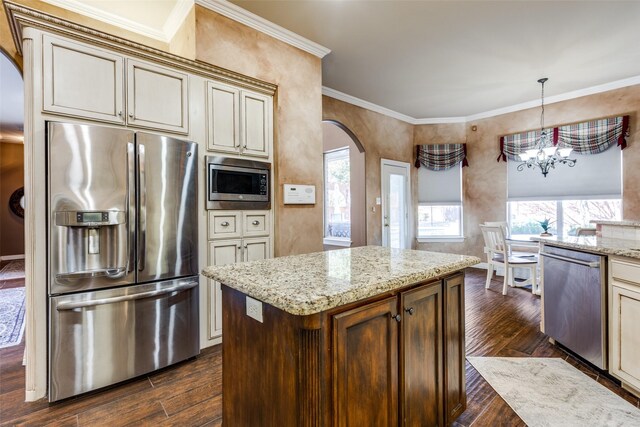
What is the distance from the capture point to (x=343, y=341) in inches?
42.1

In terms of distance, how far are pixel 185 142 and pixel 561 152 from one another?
4.92m

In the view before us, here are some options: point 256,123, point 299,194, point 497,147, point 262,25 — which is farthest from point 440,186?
point 262,25

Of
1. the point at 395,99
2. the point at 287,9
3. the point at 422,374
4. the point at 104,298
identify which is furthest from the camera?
the point at 395,99

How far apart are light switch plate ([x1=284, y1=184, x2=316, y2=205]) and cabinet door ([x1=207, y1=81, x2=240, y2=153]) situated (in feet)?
2.10

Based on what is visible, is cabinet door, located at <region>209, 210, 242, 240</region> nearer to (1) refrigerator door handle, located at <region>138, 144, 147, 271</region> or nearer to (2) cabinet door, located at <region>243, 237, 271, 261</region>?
(2) cabinet door, located at <region>243, 237, 271, 261</region>

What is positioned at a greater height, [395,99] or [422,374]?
[395,99]

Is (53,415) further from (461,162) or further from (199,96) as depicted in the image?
(461,162)

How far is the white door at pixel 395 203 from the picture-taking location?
5.45m

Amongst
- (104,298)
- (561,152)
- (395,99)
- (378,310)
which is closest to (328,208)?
(395,99)

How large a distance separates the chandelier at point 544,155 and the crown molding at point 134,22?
463 cm

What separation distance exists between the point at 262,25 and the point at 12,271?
6.93m

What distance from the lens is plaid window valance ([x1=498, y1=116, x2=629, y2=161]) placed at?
14.1ft

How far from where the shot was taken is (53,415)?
5.86 feet

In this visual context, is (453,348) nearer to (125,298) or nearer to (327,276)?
(327,276)
